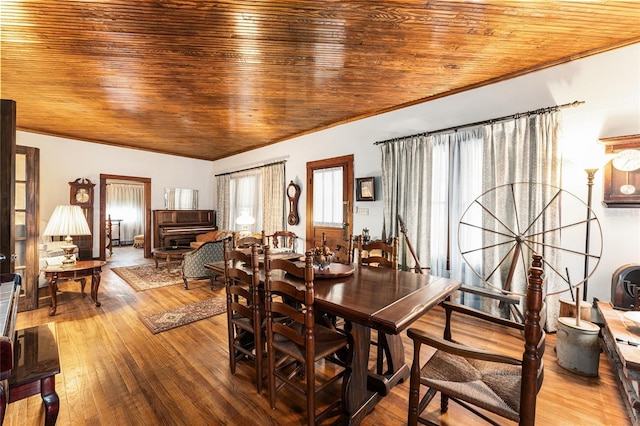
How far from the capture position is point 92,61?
9.09 feet

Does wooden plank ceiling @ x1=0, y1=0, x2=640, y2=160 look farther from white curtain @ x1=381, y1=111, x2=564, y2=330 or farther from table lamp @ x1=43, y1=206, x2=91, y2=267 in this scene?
table lamp @ x1=43, y1=206, x2=91, y2=267

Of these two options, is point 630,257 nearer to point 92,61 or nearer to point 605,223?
point 605,223

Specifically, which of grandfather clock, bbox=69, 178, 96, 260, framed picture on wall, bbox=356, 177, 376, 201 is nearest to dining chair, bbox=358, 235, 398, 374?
framed picture on wall, bbox=356, 177, 376, 201

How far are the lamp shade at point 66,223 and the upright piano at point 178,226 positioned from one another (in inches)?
135

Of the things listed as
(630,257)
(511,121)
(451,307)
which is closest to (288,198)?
(511,121)

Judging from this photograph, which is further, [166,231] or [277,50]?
[166,231]

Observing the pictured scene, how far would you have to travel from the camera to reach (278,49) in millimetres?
2553

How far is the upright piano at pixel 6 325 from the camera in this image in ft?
3.12

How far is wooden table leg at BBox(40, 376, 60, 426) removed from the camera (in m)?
1.48

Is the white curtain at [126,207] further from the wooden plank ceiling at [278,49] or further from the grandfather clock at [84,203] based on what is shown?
the wooden plank ceiling at [278,49]

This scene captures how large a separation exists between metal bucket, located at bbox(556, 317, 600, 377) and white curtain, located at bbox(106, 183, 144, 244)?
1193 cm

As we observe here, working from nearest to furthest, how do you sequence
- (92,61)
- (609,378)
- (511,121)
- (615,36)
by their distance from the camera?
(609,378) < (615,36) < (92,61) < (511,121)

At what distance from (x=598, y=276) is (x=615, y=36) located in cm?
220

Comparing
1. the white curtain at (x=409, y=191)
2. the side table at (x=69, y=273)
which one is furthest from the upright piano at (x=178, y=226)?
the white curtain at (x=409, y=191)
